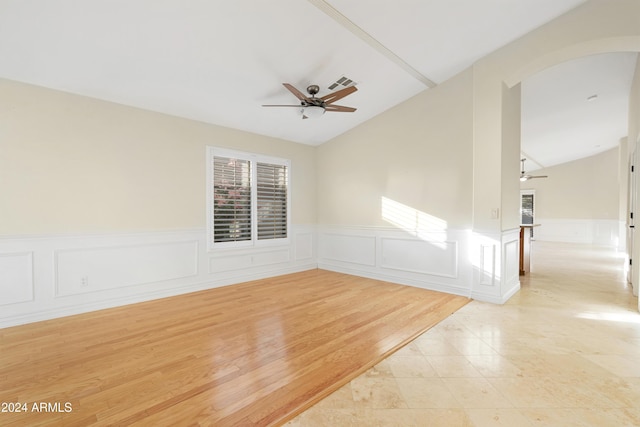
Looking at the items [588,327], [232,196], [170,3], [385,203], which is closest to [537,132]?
[385,203]

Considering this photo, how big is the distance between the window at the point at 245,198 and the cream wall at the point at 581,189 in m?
11.4

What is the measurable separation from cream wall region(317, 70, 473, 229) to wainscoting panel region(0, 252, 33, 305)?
15.2 feet

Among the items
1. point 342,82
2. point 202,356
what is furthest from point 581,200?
point 202,356

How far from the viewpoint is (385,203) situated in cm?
532

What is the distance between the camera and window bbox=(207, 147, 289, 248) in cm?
490

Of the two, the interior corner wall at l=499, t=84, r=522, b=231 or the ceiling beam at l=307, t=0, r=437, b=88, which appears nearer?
the ceiling beam at l=307, t=0, r=437, b=88

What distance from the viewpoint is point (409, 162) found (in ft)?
16.3

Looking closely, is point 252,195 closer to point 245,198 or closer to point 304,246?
point 245,198

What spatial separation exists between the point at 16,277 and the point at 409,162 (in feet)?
18.0

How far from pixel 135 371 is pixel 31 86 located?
11.2 feet

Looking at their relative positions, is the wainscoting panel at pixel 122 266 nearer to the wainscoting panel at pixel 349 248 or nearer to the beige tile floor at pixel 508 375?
the wainscoting panel at pixel 349 248

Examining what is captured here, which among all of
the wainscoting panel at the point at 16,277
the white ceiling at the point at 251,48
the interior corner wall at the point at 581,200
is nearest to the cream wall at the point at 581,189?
the interior corner wall at the point at 581,200

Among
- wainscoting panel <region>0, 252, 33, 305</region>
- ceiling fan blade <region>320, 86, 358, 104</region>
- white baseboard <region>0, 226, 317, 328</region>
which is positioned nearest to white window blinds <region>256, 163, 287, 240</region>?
white baseboard <region>0, 226, 317, 328</region>

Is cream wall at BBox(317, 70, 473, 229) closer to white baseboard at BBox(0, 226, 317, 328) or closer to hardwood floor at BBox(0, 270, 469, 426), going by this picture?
hardwood floor at BBox(0, 270, 469, 426)
